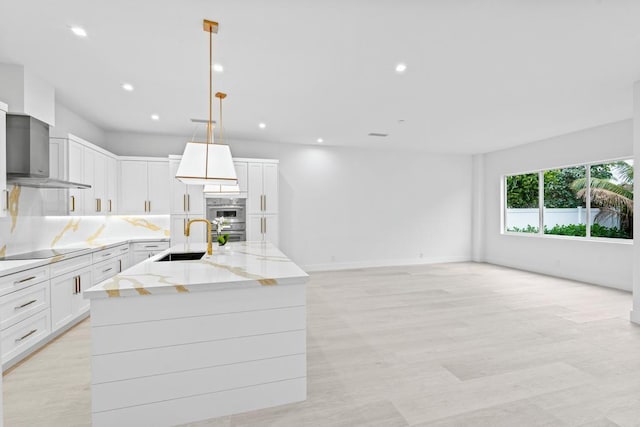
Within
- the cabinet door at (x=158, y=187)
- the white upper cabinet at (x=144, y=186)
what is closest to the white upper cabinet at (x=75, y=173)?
the white upper cabinet at (x=144, y=186)

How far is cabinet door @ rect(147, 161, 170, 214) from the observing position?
5.53 metres

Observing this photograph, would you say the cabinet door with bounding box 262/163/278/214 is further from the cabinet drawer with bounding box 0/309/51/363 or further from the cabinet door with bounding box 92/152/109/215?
the cabinet drawer with bounding box 0/309/51/363

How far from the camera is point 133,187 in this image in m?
5.45

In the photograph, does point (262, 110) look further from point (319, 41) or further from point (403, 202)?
point (403, 202)

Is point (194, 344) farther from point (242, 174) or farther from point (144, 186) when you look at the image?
point (144, 186)

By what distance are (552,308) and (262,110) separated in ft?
16.3

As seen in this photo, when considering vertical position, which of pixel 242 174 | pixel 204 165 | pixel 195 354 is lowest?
pixel 195 354

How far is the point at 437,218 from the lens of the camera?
7.89 m

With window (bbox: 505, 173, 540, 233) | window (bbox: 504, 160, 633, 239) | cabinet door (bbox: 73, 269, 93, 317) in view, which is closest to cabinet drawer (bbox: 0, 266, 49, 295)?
cabinet door (bbox: 73, 269, 93, 317)

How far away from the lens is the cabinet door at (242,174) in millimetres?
5812

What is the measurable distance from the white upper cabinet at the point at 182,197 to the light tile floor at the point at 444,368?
89.9 inches

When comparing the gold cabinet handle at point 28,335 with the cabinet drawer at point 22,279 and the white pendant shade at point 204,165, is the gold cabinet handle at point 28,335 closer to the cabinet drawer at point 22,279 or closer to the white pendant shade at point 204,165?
the cabinet drawer at point 22,279

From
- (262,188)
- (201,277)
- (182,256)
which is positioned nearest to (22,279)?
Answer: (182,256)

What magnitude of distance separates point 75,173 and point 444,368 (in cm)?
496
